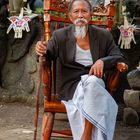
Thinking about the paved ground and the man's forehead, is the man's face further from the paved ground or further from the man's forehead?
the paved ground

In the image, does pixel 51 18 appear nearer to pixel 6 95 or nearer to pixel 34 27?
pixel 34 27

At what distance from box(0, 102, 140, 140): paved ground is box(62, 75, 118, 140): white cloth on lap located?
1006 millimetres

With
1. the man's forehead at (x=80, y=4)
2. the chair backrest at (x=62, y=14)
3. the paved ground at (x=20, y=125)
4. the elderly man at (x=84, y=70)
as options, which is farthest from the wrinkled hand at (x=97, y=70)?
the paved ground at (x=20, y=125)

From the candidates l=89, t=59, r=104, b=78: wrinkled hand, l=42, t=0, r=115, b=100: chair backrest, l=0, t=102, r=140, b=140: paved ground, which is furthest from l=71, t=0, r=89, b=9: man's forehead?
l=0, t=102, r=140, b=140: paved ground

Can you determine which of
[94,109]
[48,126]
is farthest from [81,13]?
[48,126]

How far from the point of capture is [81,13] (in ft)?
11.2

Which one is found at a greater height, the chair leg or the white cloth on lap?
the white cloth on lap

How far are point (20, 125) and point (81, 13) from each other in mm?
1762

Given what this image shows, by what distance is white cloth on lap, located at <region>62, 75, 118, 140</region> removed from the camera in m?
2.98

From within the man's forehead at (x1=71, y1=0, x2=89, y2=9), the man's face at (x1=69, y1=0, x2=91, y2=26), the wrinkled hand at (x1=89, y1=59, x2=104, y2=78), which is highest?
the man's forehead at (x1=71, y1=0, x2=89, y2=9)

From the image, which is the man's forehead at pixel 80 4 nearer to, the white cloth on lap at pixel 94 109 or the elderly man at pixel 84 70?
the elderly man at pixel 84 70

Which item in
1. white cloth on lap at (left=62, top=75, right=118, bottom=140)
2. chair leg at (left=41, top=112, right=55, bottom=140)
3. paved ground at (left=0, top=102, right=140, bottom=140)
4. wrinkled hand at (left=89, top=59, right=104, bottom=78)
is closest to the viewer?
white cloth on lap at (left=62, top=75, right=118, bottom=140)

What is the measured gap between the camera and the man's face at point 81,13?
3401 mm

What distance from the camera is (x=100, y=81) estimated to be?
10.1 feet
